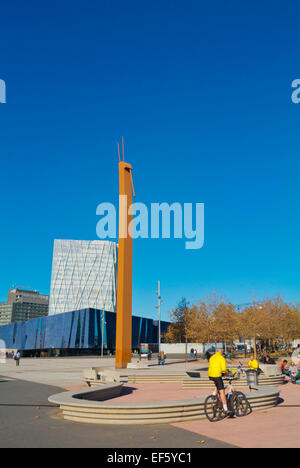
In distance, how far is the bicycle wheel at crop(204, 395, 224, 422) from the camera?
909 centimetres

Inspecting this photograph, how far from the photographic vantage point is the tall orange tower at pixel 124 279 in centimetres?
2748

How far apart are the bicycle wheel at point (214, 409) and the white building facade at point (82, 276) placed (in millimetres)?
153113

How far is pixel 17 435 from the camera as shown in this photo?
7.82m

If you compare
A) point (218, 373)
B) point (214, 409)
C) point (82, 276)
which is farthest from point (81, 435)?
point (82, 276)

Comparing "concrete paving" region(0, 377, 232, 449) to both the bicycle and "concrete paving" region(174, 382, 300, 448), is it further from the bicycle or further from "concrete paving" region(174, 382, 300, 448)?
the bicycle

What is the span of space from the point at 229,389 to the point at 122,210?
2062 cm

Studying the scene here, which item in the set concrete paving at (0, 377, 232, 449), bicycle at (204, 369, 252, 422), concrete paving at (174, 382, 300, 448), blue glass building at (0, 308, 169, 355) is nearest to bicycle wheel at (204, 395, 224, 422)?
bicycle at (204, 369, 252, 422)

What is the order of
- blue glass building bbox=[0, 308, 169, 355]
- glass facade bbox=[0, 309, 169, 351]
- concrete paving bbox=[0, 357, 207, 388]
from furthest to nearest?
blue glass building bbox=[0, 308, 169, 355] → glass facade bbox=[0, 309, 169, 351] → concrete paving bbox=[0, 357, 207, 388]

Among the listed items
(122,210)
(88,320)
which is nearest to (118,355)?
(122,210)

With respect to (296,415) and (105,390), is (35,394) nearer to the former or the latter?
(105,390)

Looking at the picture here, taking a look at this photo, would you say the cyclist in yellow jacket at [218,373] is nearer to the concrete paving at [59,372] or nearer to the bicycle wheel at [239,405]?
the bicycle wheel at [239,405]

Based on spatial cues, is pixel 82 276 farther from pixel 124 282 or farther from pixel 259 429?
pixel 259 429

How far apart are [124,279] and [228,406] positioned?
62.8ft

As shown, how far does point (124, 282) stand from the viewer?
28.2m
